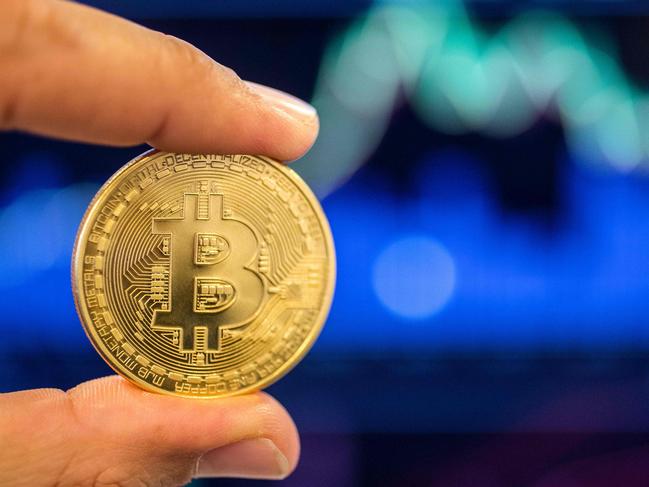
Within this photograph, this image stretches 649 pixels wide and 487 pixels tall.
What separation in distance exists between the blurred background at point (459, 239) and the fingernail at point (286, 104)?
61.7 inches

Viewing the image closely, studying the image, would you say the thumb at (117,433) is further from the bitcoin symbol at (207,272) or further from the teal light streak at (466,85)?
Result: the teal light streak at (466,85)

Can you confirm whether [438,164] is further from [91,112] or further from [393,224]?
[91,112]

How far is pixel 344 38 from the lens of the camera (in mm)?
2691

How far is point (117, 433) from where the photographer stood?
91 centimetres

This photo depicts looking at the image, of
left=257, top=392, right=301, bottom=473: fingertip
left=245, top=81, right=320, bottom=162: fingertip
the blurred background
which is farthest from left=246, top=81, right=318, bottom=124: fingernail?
the blurred background

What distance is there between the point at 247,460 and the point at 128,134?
0.50 metres

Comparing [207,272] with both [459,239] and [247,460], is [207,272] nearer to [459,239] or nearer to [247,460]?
[247,460]

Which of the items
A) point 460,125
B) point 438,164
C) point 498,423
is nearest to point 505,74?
point 460,125

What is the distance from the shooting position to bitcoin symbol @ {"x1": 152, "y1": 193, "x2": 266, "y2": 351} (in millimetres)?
990

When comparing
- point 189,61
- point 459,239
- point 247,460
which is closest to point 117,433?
point 247,460

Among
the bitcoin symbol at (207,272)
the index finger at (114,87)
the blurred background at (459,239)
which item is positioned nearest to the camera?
the index finger at (114,87)

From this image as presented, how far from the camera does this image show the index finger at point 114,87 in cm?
76

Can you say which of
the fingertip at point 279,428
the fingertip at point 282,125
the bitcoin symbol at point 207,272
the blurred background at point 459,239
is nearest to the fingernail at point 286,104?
the fingertip at point 282,125

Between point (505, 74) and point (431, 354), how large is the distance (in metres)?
1.16
